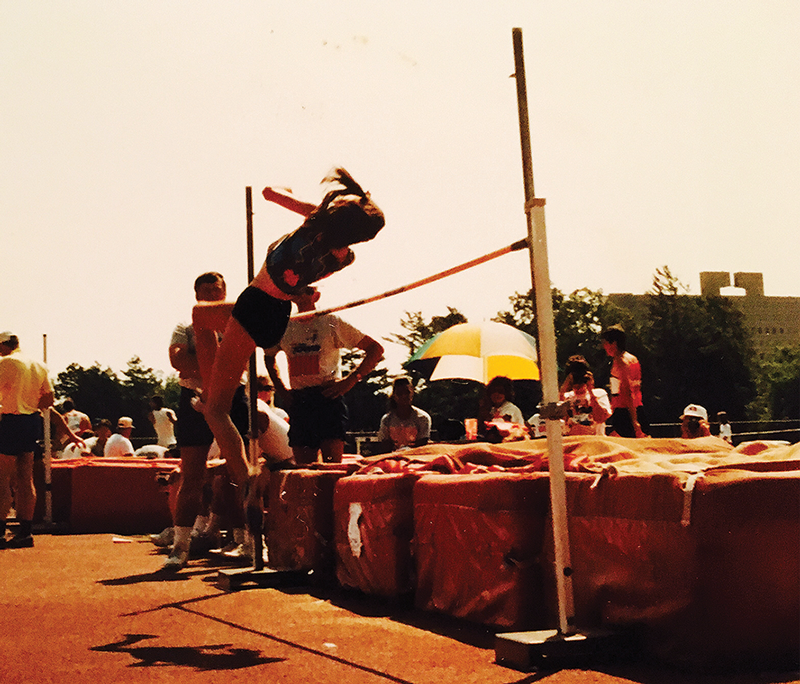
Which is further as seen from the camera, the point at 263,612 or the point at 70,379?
the point at 70,379

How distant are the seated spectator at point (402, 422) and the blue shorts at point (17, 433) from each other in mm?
3300

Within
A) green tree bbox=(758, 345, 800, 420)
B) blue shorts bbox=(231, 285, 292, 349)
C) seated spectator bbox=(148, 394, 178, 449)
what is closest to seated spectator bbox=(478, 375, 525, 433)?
blue shorts bbox=(231, 285, 292, 349)

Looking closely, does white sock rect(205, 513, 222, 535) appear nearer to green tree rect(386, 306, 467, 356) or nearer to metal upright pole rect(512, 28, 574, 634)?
metal upright pole rect(512, 28, 574, 634)

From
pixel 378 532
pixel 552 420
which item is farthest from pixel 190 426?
pixel 552 420

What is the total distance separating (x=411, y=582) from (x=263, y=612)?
71 cm

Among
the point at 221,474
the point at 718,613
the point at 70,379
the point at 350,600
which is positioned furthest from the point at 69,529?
the point at 70,379

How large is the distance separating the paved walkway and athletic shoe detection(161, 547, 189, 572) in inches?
19.0

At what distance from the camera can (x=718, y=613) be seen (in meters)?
2.89

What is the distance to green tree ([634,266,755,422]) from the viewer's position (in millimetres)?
54688

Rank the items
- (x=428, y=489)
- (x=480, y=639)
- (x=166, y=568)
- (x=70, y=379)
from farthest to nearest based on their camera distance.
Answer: (x=70, y=379)
(x=166, y=568)
(x=428, y=489)
(x=480, y=639)

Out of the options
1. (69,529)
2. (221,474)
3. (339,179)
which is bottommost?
(69,529)

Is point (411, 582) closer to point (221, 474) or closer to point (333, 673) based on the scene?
point (333, 673)

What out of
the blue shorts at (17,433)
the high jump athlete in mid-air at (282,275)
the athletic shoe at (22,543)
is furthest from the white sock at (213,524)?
the high jump athlete in mid-air at (282,275)

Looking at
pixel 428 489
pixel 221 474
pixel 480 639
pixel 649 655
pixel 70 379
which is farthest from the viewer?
pixel 70 379
